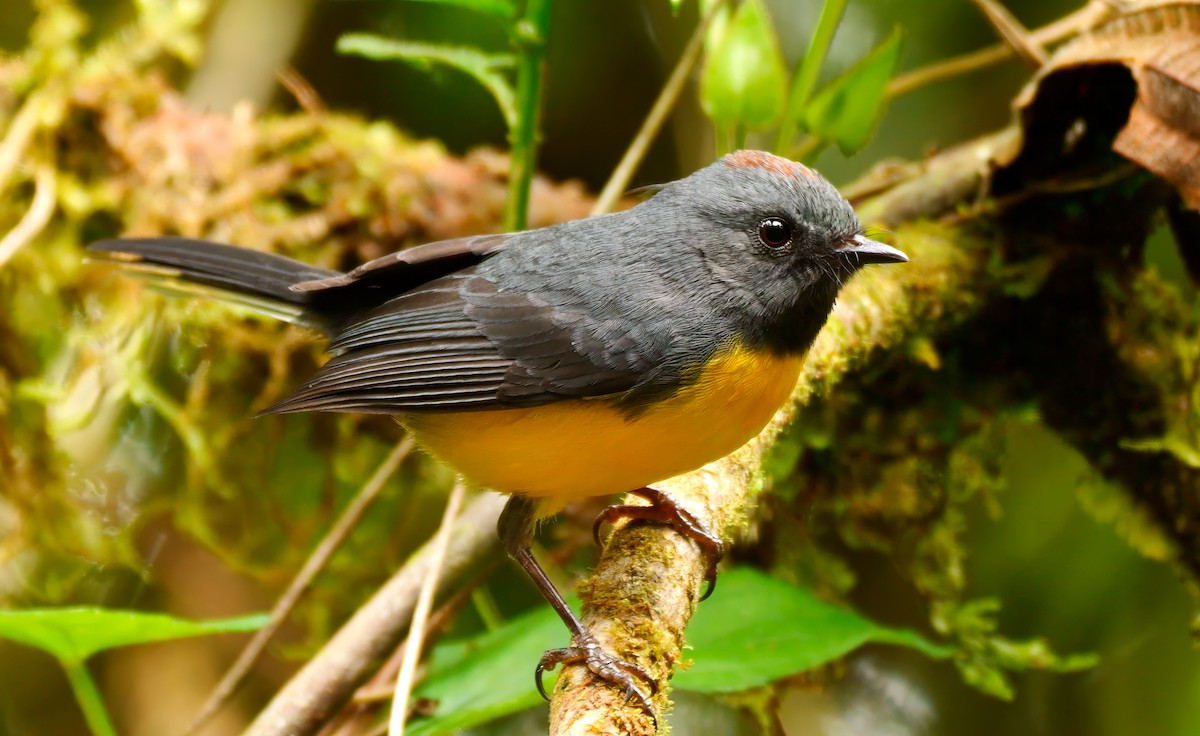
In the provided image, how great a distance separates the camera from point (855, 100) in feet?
9.75

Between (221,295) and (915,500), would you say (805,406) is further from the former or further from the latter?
(221,295)

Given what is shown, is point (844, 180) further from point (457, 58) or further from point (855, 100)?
point (457, 58)

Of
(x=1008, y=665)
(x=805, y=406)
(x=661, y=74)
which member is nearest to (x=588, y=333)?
(x=805, y=406)

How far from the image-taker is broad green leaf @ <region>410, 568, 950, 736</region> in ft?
7.78

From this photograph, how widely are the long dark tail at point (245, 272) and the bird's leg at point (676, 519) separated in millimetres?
1065

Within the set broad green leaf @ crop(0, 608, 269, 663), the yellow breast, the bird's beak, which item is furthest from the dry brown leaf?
broad green leaf @ crop(0, 608, 269, 663)

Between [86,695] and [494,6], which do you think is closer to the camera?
[86,695]

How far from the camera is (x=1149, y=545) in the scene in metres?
2.83

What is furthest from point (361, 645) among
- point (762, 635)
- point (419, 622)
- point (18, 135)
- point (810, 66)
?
point (18, 135)

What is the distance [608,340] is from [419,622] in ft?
2.80

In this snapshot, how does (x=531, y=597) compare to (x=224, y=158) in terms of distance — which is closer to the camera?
(x=224, y=158)

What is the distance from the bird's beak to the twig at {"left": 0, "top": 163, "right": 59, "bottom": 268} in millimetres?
2720

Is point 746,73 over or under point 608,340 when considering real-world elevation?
over

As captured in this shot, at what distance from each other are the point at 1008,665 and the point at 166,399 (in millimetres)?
2919
